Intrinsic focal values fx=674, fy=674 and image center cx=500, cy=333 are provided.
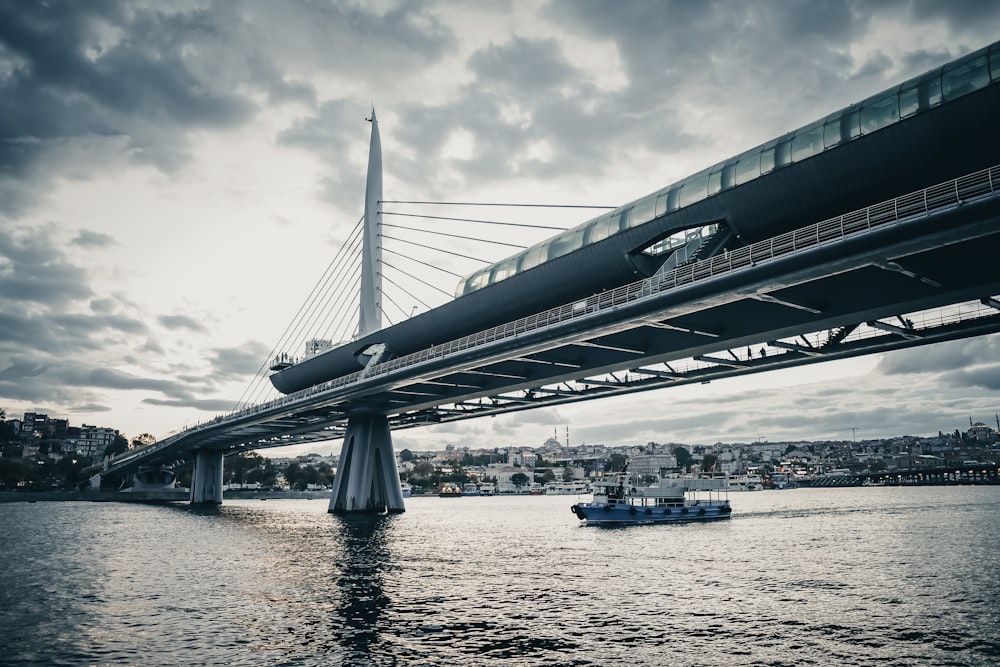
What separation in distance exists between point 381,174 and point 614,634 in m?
69.5

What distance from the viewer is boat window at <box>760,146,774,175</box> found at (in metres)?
35.8

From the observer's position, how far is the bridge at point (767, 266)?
28.4m

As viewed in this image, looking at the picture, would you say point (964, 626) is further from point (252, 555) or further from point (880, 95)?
point (252, 555)

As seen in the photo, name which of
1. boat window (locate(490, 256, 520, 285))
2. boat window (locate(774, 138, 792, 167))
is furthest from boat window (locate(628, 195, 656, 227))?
boat window (locate(490, 256, 520, 285))

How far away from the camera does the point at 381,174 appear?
265 ft

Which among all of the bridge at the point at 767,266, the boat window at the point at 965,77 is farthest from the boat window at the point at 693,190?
the boat window at the point at 965,77

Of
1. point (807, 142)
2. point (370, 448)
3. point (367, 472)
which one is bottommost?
point (367, 472)

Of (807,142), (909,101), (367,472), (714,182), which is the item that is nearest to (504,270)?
(714,182)

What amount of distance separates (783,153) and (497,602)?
A: 26693 mm

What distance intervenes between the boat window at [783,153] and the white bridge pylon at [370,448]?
4729 centimetres

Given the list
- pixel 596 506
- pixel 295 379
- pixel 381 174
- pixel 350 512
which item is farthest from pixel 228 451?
pixel 596 506

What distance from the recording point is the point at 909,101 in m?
30.6

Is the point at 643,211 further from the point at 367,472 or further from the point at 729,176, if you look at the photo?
the point at 367,472

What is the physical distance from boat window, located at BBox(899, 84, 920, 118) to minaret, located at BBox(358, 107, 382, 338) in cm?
5099
